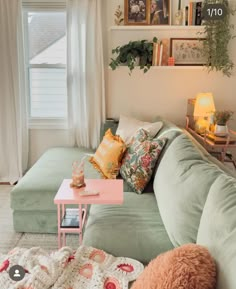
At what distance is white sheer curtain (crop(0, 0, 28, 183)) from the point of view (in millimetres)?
3537

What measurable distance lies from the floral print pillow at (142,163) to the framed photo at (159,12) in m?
1.56

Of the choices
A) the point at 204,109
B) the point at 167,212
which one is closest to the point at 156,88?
the point at 204,109

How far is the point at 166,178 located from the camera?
211cm

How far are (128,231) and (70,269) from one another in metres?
0.47

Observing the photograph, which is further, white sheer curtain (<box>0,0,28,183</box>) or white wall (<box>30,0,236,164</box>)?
white wall (<box>30,0,236,164</box>)

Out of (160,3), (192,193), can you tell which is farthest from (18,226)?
(160,3)

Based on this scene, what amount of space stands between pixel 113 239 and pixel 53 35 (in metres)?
2.68

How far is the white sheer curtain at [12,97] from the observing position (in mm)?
3537

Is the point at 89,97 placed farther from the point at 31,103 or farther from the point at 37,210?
the point at 37,210

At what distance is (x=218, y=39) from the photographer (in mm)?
3455

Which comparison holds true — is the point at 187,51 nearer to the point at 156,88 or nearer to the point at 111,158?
the point at 156,88

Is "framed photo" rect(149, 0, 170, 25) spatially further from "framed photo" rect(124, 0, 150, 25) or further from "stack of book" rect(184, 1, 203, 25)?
Result: "stack of book" rect(184, 1, 203, 25)

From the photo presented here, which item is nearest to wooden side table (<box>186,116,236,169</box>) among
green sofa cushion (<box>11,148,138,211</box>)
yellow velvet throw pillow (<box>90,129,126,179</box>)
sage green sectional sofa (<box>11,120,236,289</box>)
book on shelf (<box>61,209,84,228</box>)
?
sage green sectional sofa (<box>11,120,236,289</box>)

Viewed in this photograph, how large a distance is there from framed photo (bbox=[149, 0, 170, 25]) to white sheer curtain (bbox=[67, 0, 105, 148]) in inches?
22.1
